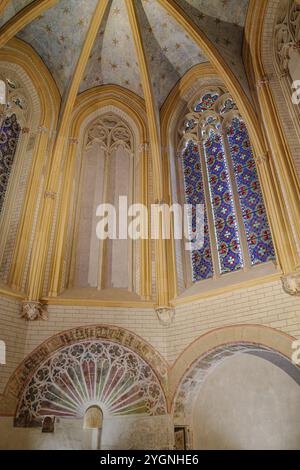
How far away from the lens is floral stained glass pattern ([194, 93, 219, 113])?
10220 millimetres

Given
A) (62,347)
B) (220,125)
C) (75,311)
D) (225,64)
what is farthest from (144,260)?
(225,64)

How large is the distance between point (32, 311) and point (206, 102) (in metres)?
7.02

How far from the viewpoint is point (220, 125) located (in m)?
9.71

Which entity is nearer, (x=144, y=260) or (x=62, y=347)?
(x=62, y=347)

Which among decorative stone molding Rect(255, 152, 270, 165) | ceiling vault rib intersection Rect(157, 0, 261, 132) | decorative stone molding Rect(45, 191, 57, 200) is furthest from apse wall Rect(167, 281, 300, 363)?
ceiling vault rib intersection Rect(157, 0, 261, 132)

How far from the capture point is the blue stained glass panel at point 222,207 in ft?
26.7

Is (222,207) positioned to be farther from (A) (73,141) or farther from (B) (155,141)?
(A) (73,141)

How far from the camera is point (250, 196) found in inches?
330

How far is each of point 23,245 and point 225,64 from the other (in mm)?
6412

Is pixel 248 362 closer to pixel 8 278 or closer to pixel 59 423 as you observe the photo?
pixel 59 423

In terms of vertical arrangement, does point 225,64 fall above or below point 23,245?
above

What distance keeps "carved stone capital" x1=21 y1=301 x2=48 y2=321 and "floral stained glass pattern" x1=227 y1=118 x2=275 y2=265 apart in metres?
4.45

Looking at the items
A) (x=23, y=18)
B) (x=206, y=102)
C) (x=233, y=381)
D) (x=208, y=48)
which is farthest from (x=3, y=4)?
(x=233, y=381)

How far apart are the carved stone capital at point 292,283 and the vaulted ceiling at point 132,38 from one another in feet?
17.7
